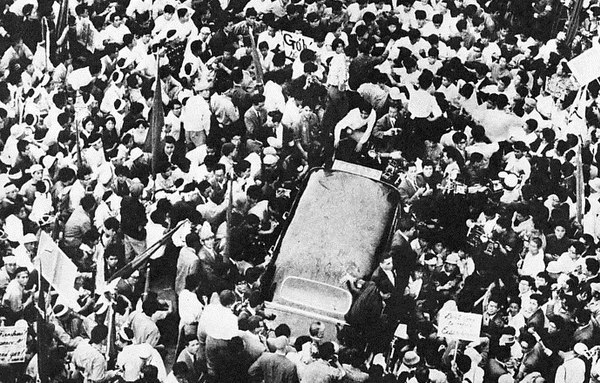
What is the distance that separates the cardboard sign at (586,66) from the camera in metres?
5.39

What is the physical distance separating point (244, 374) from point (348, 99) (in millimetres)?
1799

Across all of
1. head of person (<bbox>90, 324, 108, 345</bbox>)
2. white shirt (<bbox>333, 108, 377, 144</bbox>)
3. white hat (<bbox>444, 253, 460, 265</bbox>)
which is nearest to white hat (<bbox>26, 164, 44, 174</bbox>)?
head of person (<bbox>90, 324, 108, 345</bbox>)

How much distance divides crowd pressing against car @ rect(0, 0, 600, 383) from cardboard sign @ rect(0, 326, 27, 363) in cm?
5

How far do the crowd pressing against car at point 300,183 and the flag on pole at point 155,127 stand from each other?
0.6 inches

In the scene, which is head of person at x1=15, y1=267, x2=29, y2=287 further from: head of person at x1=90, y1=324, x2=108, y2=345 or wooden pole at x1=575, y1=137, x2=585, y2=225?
wooden pole at x1=575, y1=137, x2=585, y2=225

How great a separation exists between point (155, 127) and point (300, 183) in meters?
0.98

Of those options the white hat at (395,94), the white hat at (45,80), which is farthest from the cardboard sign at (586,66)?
the white hat at (45,80)

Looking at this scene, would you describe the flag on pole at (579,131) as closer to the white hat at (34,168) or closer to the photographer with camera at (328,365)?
the photographer with camera at (328,365)

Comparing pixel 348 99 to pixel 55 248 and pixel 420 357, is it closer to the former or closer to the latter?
pixel 420 357

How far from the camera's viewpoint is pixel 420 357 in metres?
5.11

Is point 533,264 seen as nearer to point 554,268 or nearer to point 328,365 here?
point 554,268

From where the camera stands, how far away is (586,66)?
17.7 ft

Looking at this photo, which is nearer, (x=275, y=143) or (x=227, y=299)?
(x=227, y=299)

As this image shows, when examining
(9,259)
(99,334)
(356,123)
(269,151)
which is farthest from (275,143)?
(9,259)
